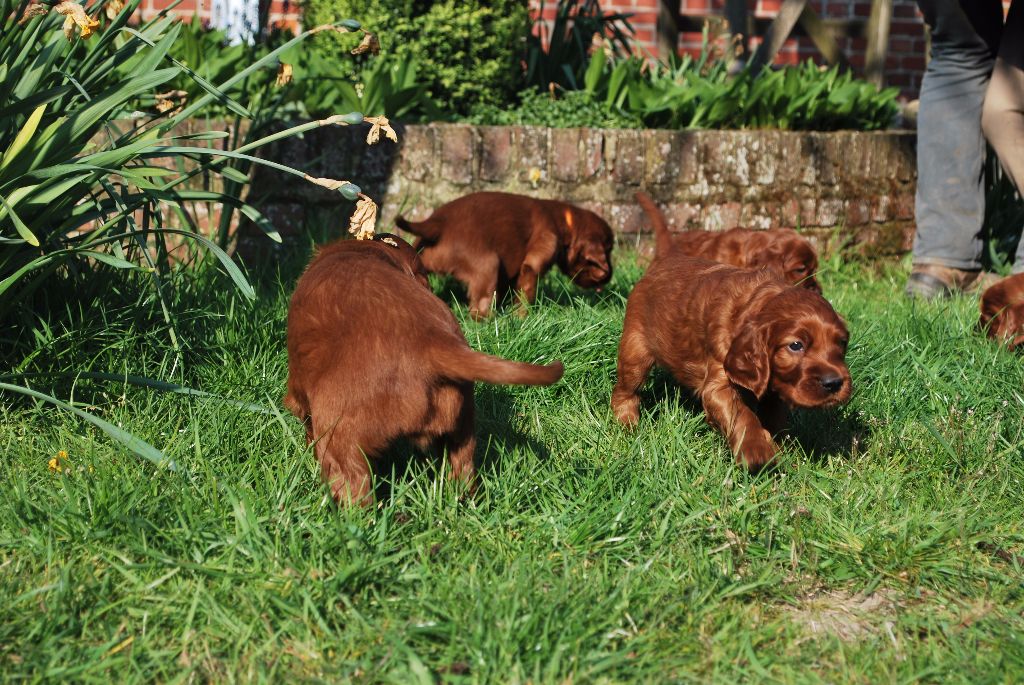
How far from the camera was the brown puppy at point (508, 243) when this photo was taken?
454 centimetres

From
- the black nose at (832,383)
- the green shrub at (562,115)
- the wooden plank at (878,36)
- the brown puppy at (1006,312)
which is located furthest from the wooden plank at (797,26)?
the black nose at (832,383)

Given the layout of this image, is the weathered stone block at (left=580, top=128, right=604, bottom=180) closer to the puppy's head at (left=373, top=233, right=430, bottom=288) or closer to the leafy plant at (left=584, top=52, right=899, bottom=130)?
the leafy plant at (left=584, top=52, right=899, bottom=130)

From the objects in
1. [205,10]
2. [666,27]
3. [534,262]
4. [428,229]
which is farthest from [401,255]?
[666,27]

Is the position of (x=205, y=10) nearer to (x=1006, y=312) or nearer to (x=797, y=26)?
(x=797, y=26)

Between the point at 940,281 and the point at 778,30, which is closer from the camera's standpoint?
the point at 940,281

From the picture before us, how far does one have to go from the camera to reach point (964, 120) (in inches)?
213

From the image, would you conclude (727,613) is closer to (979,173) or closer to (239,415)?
(239,415)

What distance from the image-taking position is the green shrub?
239 inches

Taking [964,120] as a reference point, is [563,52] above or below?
above

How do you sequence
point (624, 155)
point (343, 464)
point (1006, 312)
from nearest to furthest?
point (343, 464)
point (1006, 312)
point (624, 155)

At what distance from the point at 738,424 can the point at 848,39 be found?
24.8ft

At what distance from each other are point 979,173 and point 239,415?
13.2ft

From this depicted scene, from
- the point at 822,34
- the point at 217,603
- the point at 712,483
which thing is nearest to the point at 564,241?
the point at 712,483

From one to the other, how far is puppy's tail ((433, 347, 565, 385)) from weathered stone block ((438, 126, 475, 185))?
313 centimetres
